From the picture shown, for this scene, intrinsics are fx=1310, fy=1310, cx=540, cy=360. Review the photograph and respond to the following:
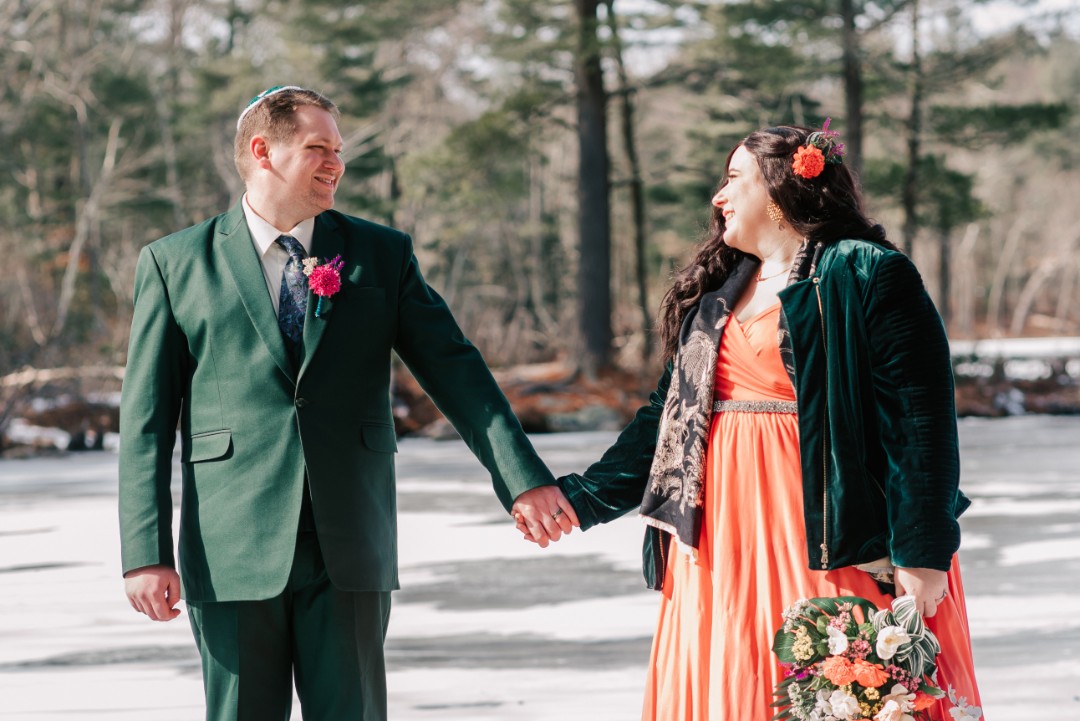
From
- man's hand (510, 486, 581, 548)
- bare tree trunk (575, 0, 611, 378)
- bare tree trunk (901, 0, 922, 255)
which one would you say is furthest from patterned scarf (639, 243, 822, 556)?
bare tree trunk (901, 0, 922, 255)

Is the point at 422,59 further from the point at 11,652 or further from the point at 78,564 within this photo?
the point at 11,652

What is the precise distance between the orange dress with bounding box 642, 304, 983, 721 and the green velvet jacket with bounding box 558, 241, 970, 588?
9 centimetres

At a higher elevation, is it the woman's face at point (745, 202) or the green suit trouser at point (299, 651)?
the woman's face at point (745, 202)

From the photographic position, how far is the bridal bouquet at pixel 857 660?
2.91 meters

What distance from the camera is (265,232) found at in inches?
125

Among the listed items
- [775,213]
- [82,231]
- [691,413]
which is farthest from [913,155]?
[691,413]

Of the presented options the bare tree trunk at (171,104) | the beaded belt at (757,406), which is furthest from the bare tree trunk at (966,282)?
the beaded belt at (757,406)

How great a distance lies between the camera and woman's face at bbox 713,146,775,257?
329 centimetres

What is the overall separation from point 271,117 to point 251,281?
0.39 m

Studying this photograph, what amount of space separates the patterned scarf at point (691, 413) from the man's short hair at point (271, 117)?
1069 millimetres

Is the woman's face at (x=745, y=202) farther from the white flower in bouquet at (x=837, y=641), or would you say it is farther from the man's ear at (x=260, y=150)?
the man's ear at (x=260, y=150)

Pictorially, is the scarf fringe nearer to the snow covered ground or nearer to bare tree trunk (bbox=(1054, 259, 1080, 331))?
the snow covered ground

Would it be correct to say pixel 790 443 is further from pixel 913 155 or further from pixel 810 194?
pixel 913 155

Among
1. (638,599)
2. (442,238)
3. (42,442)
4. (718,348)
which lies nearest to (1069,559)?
(638,599)
